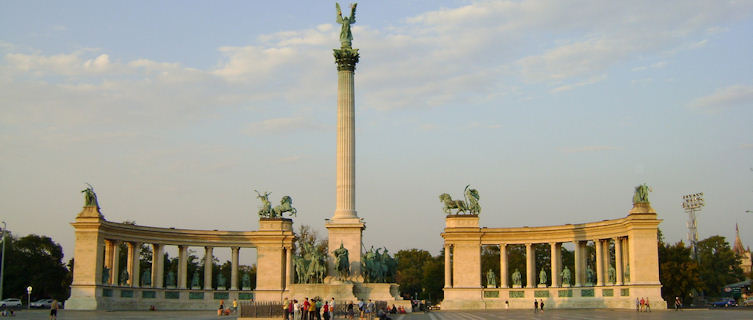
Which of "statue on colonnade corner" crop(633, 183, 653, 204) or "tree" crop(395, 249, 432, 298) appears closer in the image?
"statue on colonnade corner" crop(633, 183, 653, 204)

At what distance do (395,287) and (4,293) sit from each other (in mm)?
53016

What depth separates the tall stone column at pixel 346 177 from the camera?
64.5m

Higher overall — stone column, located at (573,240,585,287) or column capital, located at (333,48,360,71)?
column capital, located at (333,48,360,71)

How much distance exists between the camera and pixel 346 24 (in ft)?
228

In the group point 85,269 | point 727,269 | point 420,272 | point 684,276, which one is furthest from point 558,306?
point 727,269

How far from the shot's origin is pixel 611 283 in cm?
7312

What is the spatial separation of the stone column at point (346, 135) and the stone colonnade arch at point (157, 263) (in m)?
13.1

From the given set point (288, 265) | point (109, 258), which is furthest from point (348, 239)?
point (109, 258)

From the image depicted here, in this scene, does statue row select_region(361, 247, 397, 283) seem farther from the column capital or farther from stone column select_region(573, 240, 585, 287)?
stone column select_region(573, 240, 585, 287)

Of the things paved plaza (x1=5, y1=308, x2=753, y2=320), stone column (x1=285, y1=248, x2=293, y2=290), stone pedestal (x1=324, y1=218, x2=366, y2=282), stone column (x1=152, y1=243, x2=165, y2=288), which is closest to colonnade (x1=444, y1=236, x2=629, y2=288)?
paved plaza (x1=5, y1=308, x2=753, y2=320)

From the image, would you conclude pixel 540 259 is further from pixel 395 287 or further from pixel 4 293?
pixel 4 293

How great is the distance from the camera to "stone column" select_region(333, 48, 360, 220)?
66.2 metres

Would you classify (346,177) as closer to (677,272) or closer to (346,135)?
(346,135)

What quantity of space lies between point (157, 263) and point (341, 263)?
25646mm
